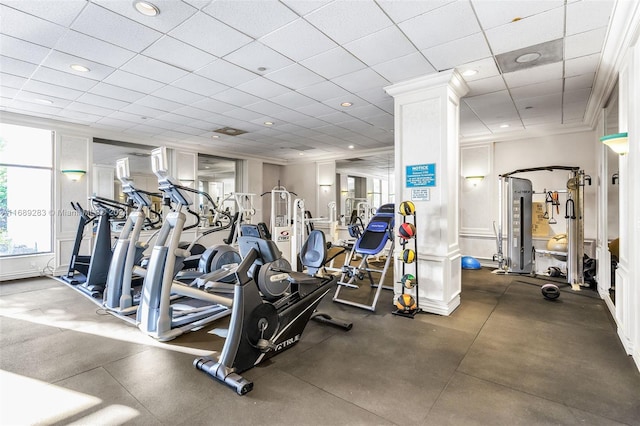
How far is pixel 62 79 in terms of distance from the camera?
13.1 ft

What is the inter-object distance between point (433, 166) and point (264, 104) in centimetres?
271

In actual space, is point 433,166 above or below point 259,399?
above

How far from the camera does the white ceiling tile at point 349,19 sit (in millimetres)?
2568

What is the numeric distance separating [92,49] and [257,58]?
1.64 m

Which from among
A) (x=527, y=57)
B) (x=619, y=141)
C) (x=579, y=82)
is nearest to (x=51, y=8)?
(x=527, y=57)

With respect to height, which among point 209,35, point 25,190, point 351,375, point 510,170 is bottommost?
point 351,375

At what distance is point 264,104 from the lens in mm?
4984

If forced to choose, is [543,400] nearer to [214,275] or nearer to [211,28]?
[214,275]

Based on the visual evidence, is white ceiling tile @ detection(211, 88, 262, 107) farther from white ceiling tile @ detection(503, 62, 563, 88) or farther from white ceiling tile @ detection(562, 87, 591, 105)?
white ceiling tile @ detection(562, 87, 591, 105)

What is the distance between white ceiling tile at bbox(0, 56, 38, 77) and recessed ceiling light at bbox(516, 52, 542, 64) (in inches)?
210

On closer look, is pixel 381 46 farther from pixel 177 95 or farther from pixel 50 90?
pixel 50 90

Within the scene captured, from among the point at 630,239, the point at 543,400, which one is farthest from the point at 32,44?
the point at 630,239

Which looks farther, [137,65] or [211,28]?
[137,65]

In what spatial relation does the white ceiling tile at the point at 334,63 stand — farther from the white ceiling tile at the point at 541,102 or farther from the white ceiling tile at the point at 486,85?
the white ceiling tile at the point at 541,102
